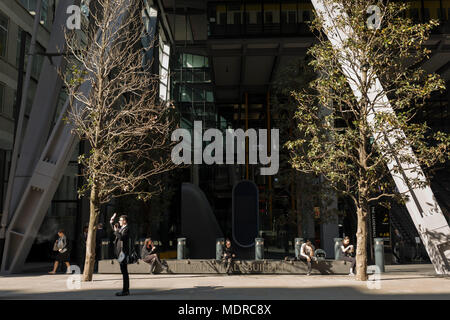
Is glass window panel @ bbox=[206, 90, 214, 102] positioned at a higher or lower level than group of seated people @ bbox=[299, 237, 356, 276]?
higher

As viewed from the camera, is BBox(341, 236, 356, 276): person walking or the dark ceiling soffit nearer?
BBox(341, 236, 356, 276): person walking

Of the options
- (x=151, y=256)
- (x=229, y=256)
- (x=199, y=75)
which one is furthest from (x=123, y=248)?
(x=199, y=75)

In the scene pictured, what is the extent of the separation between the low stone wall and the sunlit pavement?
0.94 metres

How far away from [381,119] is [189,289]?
7079mm

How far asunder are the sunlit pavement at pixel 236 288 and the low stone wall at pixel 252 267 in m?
0.94

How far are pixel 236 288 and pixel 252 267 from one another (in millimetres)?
3913

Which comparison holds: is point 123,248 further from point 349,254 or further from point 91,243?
point 349,254

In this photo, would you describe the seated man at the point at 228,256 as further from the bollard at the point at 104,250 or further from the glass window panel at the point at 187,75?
the glass window panel at the point at 187,75

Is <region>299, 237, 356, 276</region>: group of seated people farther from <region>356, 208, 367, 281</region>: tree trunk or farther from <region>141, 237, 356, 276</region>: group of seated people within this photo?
<region>356, 208, 367, 281</region>: tree trunk

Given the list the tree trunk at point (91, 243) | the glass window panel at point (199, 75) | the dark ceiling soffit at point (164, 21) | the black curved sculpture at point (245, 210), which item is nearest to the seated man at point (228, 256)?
the tree trunk at point (91, 243)

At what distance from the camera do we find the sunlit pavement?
8768 millimetres

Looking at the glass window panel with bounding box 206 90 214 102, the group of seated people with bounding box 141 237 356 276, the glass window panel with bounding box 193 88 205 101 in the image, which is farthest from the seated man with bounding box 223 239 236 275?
the glass window panel with bounding box 206 90 214 102

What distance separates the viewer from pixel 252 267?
13898mm

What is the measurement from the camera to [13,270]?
14.0 m
